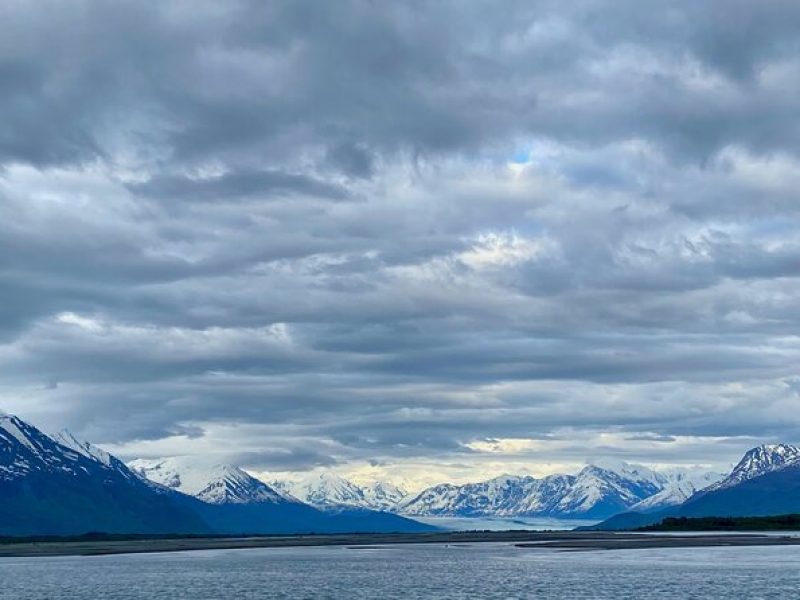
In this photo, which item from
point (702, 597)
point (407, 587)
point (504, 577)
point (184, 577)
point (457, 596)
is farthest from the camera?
point (184, 577)

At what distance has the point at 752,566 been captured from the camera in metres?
177

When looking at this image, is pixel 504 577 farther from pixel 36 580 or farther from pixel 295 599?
pixel 36 580

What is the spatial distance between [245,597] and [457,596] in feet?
82.9

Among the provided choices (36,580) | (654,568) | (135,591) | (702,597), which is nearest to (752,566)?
(654,568)

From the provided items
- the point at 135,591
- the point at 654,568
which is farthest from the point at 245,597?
the point at 654,568

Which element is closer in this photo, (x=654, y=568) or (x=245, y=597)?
(x=245, y=597)

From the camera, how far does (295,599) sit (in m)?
138

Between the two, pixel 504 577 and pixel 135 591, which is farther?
pixel 504 577

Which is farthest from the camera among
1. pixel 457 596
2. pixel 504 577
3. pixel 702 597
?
pixel 504 577

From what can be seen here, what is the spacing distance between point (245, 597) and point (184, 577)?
1901 inches

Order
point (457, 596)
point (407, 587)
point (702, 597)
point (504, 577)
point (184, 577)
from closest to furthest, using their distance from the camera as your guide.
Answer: point (702, 597) < point (457, 596) < point (407, 587) < point (504, 577) < point (184, 577)

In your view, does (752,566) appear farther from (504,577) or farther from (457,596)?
(457,596)

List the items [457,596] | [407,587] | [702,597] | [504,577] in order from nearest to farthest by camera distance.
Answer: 1. [702,597]
2. [457,596]
3. [407,587]
4. [504,577]

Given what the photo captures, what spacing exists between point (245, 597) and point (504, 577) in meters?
43.1
